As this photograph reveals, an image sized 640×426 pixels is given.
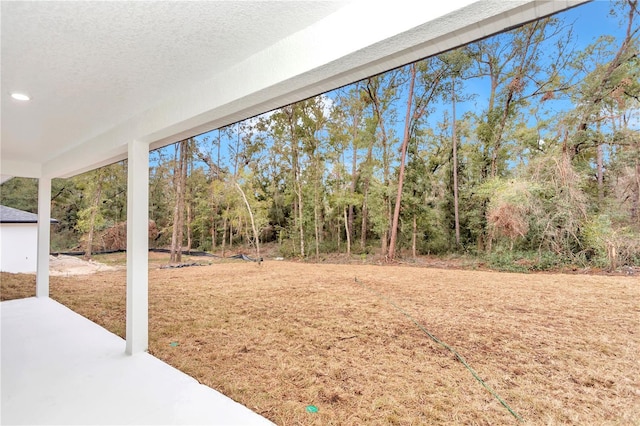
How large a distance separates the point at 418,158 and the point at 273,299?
198cm

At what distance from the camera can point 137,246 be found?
2.74m

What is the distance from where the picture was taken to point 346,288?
2904mm

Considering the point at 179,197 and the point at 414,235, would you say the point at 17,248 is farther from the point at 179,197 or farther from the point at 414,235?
the point at 414,235

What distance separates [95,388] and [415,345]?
235cm

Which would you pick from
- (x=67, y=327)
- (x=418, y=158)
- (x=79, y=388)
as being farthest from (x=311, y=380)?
(x=67, y=327)

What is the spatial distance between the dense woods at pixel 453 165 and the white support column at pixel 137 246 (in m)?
1.13

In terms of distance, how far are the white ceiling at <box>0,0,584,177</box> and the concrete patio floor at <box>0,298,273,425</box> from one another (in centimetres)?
194

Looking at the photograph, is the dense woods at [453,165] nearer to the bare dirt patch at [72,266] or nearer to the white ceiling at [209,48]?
the white ceiling at [209,48]

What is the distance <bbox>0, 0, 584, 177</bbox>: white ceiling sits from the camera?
3.71ft

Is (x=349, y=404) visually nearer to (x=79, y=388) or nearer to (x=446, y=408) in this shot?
(x=446, y=408)

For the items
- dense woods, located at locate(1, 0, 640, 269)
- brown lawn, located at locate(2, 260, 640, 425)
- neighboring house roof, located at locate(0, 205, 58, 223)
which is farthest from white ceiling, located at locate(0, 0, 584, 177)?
neighboring house roof, located at locate(0, 205, 58, 223)

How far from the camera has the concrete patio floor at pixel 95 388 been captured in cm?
190

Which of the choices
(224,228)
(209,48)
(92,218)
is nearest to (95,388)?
(224,228)

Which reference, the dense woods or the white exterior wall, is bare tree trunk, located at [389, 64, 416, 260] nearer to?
the dense woods
